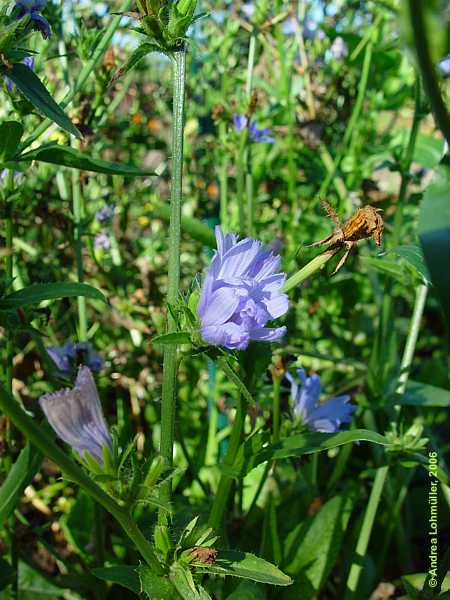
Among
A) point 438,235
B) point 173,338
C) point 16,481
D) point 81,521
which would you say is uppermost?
point 438,235

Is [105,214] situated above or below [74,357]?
above

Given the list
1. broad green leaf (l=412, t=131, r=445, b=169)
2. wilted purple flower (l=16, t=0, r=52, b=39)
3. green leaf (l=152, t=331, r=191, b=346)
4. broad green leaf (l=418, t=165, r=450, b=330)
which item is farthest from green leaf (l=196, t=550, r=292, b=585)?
broad green leaf (l=412, t=131, r=445, b=169)

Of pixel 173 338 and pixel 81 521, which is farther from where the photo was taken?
pixel 81 521

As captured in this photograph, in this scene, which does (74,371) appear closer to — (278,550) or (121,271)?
(278,550)

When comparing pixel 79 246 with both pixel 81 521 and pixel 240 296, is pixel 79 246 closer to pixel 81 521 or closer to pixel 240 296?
pixel 81 521

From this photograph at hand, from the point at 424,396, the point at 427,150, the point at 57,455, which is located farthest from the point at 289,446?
the point at 427,150

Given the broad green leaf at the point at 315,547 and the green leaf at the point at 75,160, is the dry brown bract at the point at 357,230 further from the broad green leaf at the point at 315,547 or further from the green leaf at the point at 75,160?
the broad green leaf at the point at 315,547

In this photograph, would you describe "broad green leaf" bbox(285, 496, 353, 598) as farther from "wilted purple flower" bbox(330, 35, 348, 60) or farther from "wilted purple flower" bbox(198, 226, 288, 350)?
"wilted purple flower" bbox(330, 35, 348, 60)

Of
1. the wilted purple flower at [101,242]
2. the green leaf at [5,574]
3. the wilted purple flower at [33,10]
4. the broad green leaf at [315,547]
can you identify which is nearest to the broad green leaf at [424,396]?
the broad green leaf at [315,547]

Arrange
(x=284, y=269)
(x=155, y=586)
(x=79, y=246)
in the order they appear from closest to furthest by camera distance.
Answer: (x=155, y=586) < (x=284, y=269) < (x=79, y=246)
